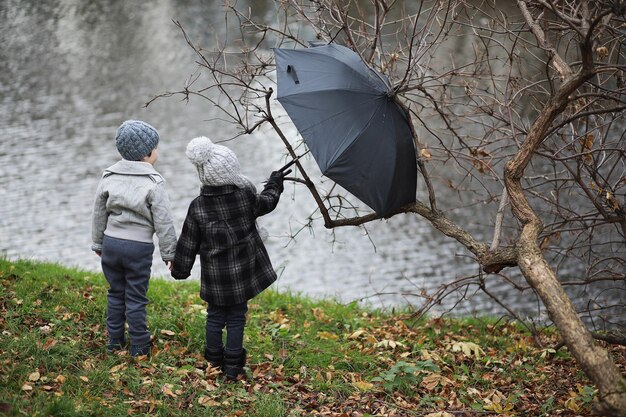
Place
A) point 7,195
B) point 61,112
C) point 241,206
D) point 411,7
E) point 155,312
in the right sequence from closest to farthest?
1. point 241,206
2. point 155,312
3. point 7,195
4. point 61,112
5. point 411,7

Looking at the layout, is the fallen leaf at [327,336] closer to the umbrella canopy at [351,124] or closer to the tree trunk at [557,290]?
the umbrella canopy at [351,124]

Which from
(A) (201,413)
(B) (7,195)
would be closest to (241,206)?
(A) (201,413)

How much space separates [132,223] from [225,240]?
58 cm

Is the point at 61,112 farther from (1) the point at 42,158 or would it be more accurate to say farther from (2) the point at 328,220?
(2) the point at 328,220

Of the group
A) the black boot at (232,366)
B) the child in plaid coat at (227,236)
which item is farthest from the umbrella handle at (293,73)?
the black boot at (232,366)

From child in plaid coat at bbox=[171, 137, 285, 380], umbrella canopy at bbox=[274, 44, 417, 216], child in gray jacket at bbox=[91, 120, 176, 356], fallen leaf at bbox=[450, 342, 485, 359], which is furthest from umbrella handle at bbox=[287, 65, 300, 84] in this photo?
fallen leaf at bbox=[450, 342, 485, 359]

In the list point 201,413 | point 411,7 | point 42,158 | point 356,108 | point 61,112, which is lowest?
point 201,413

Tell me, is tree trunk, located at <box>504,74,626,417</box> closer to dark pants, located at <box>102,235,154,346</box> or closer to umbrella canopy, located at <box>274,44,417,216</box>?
umbrella canopy, located at <box>274,44,417,216</box>

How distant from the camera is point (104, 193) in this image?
14.0 feet

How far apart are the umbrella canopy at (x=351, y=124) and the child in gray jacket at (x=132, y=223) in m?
0.97

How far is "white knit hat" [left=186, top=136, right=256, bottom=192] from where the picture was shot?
397cm

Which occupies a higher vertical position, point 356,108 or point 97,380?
point 356,108

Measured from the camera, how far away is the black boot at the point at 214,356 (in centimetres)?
439

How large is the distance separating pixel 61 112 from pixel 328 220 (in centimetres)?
988
